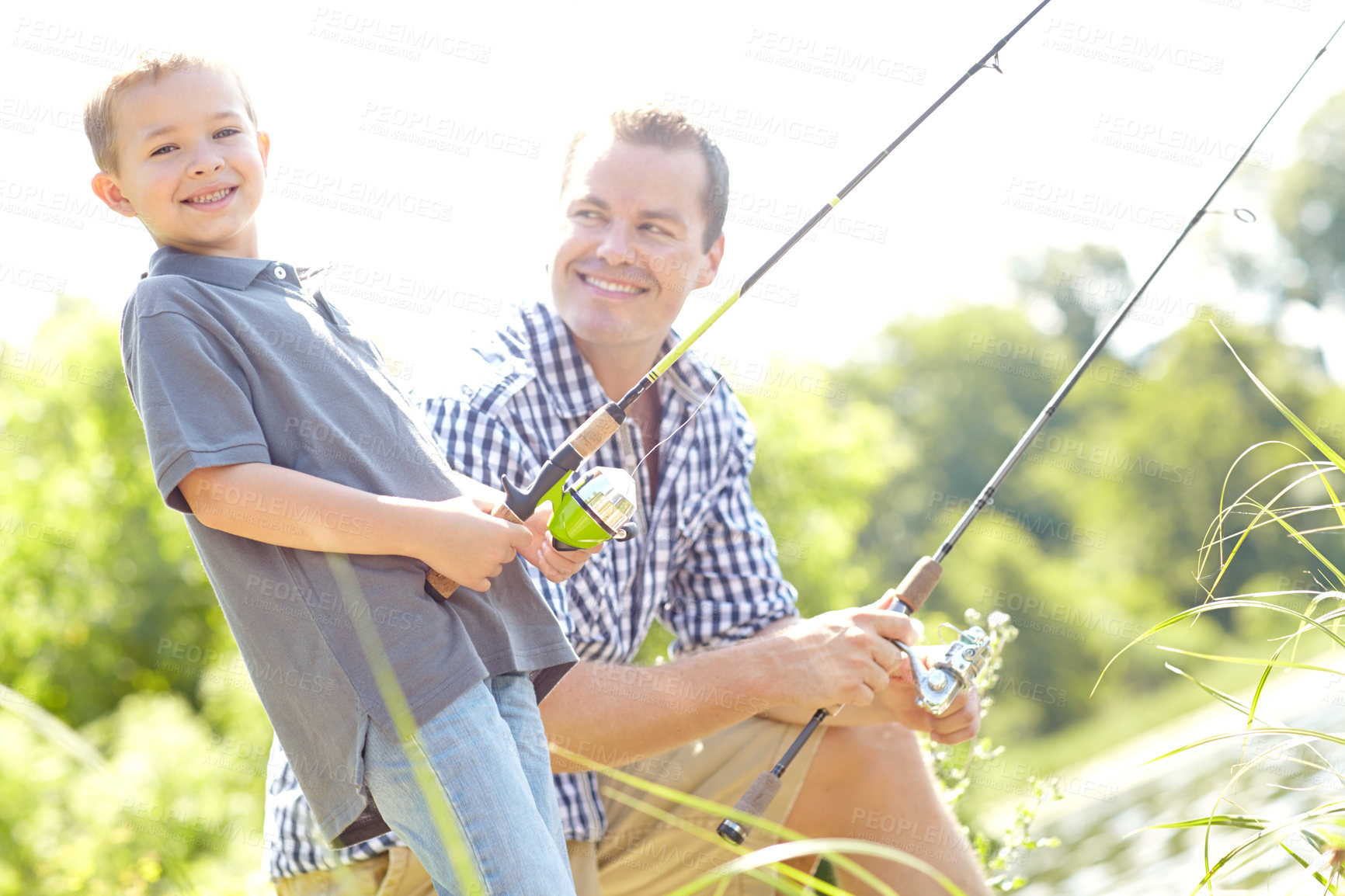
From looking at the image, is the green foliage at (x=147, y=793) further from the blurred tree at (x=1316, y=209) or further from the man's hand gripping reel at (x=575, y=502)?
the blurred tree at (x=1316, y=209)

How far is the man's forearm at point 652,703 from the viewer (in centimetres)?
190

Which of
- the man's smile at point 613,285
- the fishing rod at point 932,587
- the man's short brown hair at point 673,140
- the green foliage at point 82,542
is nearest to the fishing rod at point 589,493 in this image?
the fishing rod at point 932,587

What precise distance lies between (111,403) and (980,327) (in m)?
27.5

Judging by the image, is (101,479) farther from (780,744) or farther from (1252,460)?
(1252,460)

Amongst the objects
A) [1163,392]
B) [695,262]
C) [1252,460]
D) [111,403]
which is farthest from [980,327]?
[695,262]

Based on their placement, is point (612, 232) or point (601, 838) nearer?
point (601, 838)

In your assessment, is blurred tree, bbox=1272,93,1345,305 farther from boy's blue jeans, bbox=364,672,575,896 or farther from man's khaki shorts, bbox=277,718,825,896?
boy's blue jeans, bbox=364,672,575,896

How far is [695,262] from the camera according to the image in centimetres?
244

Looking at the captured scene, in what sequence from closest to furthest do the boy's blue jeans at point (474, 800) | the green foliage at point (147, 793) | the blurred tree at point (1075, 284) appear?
the boy's blue jeans at point (474, 800) < the green foliage at point (147, 793) < the blurred tree at point (1075, 284)

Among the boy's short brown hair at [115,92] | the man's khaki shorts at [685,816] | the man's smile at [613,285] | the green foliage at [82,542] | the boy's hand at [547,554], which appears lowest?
the man's khaki shorts at [685,816]

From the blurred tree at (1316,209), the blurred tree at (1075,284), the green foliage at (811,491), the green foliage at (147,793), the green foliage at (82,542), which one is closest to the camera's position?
the green foliage at (147,793)

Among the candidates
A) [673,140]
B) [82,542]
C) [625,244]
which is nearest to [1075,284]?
A: [82,542]

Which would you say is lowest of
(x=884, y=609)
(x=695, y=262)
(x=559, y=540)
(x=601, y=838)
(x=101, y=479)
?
(x=601, y=838)

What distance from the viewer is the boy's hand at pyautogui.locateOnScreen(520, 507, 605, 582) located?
1555 mm
